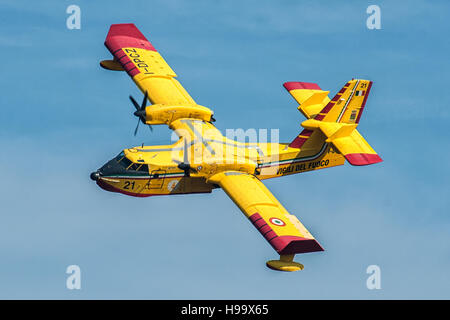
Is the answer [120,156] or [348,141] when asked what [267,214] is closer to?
[348,141]

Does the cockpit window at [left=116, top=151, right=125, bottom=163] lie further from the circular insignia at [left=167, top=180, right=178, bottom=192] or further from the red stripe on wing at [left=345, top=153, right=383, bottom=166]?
the red stripe on wing at [left=345, top=153, right=383, bottom=166]

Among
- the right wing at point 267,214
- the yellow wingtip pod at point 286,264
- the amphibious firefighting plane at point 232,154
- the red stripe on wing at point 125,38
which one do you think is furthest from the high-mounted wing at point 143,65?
the yellow wingtip pod at point 286,264

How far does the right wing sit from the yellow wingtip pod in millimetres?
967

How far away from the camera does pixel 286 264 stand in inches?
2721

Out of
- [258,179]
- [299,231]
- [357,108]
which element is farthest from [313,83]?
[299,231]

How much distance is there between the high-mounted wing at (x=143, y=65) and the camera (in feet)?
273

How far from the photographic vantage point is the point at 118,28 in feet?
296

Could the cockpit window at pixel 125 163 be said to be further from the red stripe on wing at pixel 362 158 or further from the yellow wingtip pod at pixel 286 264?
the red stripe on wing at pixel 362 158

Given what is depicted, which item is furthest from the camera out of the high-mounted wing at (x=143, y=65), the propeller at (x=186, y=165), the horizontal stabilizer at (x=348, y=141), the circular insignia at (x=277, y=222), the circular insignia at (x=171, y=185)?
the high-mounted wing at (x=143, y=65)

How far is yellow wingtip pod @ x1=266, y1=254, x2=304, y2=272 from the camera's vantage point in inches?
2712

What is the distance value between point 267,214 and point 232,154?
279 inches

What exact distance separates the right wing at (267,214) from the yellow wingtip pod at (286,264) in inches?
38.1

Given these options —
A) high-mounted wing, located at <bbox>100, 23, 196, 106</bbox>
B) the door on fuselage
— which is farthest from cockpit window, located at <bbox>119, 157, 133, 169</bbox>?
high-mounted wing, located at <bbox>100, 23, 196, 106</bbox>

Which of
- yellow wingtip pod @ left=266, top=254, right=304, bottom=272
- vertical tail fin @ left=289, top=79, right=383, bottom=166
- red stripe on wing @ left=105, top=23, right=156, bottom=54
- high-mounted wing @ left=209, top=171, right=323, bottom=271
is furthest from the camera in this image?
red stripe on wing @ left=105, top=23, right=156, bottom=54
